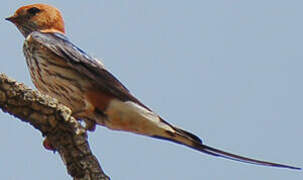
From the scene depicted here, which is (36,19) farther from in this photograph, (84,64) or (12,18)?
(84,64)

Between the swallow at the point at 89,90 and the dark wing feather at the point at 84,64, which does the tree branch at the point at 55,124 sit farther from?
the dark wing feather at the point at 84,64

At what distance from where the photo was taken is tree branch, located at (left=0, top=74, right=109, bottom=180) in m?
4.61

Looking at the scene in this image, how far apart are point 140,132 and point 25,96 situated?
6.36 ft

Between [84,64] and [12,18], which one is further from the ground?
[12,18]

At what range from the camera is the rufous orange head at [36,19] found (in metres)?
7.79

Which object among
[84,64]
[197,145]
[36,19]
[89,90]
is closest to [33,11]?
[36,19]

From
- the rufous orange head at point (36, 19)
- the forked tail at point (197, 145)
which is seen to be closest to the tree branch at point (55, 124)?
the forked tail at point (197, 145)

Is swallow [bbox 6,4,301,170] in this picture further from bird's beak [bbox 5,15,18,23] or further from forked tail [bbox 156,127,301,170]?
bird's beak [bbox 5,15,18,23]

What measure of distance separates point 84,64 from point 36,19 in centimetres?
131

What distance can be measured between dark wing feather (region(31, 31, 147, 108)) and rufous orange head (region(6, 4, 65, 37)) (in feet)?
1.62

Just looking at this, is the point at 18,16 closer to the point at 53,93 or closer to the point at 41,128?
the point at 53,93

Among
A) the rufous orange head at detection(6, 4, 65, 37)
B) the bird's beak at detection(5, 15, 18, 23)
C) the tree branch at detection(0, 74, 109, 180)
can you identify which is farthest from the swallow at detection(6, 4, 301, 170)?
the tree branch at detection(0, 74, 109, 180)

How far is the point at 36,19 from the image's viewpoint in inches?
307

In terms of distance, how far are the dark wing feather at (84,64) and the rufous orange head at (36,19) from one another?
1.62ft
